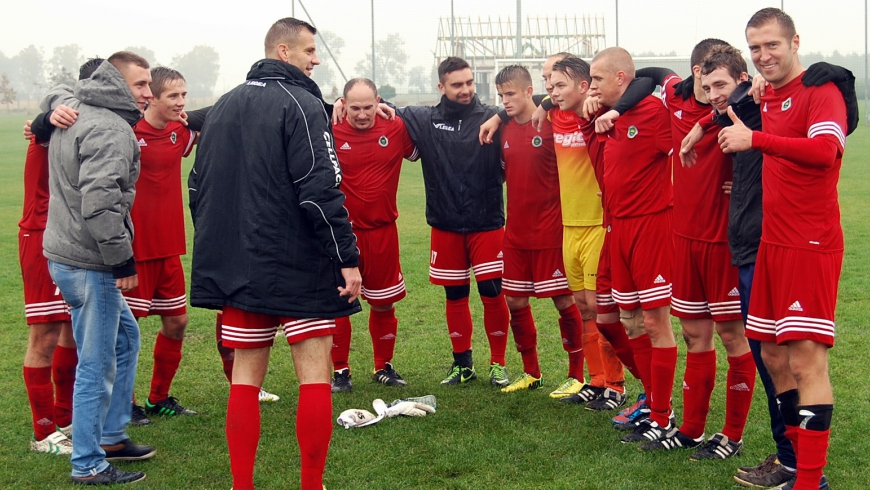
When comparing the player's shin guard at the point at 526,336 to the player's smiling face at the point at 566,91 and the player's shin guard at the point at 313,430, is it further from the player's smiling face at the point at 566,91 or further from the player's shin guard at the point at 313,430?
the player's shin guard at the point at 313,430

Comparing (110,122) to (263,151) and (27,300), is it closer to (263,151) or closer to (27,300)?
(263,151)

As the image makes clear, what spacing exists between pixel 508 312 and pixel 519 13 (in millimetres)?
21260

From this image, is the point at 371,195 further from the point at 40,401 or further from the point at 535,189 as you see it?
the point at 40,401

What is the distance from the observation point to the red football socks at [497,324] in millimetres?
6957

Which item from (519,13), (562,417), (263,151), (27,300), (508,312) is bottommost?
(562,417)

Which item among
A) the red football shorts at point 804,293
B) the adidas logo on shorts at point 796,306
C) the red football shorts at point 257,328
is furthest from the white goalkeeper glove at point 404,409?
the adidas logo on shorts at point 796,306

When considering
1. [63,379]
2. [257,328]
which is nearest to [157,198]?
[63,379]

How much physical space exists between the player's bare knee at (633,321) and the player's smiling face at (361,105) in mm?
2566

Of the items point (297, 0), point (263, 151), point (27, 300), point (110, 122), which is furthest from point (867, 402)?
point (297, 0)

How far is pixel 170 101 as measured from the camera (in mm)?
5914

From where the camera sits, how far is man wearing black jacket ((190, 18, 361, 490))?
420 centimetres

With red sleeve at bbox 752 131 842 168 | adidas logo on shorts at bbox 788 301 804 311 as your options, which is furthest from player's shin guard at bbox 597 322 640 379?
red sleeve at bbox 752 131 842 168

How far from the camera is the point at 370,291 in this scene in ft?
23.0

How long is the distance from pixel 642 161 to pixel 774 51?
1463 millimetres
